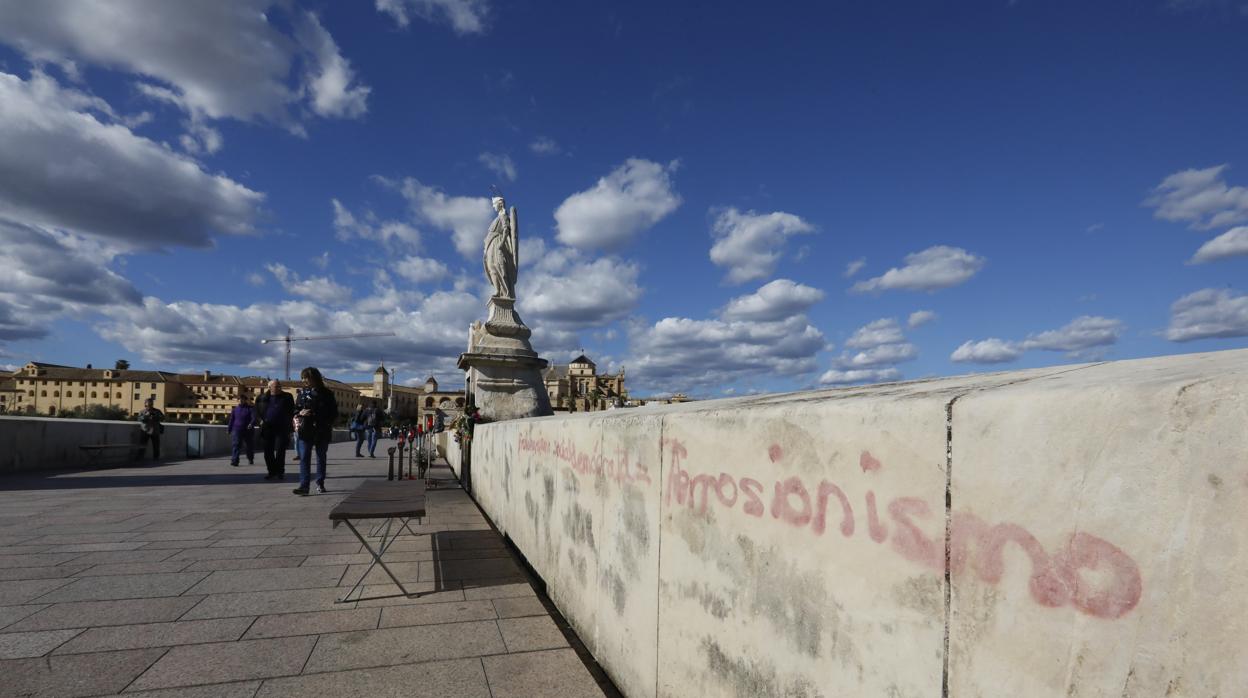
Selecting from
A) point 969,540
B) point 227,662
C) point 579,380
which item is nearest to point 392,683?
point 227,662

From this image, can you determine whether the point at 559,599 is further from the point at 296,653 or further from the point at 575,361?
the point at 575,361

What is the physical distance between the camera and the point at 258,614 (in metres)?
3.55

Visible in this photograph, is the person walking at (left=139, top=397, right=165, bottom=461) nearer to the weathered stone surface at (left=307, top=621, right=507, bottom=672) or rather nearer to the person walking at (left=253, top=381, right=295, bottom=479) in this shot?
the person walking at (left=253, top=381, right=295, bottom=479)

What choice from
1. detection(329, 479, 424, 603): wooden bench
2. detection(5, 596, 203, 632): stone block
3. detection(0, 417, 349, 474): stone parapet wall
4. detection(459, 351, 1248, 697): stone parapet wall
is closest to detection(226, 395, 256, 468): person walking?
detection(0, 417, 349, 474): stone parapet wall

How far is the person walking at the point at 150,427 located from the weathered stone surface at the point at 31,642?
1234 centimetres

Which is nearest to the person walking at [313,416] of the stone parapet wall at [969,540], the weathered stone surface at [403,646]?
the weathered stone surface at [403,646]

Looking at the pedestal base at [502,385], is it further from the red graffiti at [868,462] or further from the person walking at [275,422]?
the red graffiti at [868,462]

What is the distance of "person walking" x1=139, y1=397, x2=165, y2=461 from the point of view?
13641 millimetres

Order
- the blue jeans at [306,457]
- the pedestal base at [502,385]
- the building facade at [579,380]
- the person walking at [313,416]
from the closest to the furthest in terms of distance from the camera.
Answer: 1. the person walking at [313,416]
2. the blue jeans at [306,457]
3. the pedestal base at [502,385]
4. the building facade at [579,380]

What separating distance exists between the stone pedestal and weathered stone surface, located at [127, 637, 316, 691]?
7259 millimetres

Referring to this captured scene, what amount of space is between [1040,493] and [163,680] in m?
3.38

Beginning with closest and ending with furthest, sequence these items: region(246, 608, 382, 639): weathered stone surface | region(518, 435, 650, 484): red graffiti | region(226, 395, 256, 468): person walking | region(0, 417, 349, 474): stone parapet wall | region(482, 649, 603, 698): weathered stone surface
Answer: region(518, 435, 650, 484): red graffiti → region(482, 649, 603, 698): weathered stone surface → region(246, 608, 382, 639): weathered stone surface → region(0, 417, 349, 474): stone parapet wall → region(226, 395, 256, 468): person walking

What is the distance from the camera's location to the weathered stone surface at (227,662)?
272 cm

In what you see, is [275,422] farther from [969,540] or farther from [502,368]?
[969,540]
